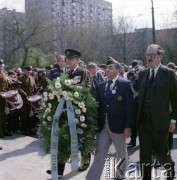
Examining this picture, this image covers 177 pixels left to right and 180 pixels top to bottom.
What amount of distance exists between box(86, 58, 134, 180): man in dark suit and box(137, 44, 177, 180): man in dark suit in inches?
7.1

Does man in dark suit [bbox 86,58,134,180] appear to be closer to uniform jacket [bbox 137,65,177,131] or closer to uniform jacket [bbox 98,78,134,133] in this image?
uniform jacket [bbox 98,78,134,133]

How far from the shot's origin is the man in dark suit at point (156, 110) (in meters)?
4.86

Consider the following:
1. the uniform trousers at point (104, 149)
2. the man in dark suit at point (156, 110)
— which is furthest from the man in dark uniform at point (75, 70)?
the man in dark suit at point (156, 110)

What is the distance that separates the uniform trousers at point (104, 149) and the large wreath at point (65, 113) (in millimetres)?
131

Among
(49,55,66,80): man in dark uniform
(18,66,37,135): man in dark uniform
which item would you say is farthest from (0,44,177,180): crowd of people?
(18,66,37,135): man in dark uniform

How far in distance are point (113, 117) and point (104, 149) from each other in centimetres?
47

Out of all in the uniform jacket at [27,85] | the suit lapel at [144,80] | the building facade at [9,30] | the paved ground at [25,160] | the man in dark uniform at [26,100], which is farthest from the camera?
the building facade at [9,30]

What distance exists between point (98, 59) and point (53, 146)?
1579 inches

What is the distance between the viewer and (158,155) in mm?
5012

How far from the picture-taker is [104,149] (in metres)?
5.19

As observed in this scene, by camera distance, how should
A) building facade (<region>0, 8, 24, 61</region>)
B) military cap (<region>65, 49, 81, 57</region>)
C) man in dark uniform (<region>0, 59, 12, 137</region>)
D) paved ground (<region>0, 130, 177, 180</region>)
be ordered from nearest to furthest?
1. military cap (<region>65, 49, 81, 57</region>)
2. paved ground (<region>0, 130, 177, 180</region>)
3. man in dark uniform (<region>0, 59, 12, 137</region>)
4. building facade (<region>0, 8, 24, 61</region>)

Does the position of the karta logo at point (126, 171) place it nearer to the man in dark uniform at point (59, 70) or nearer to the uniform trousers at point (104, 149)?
the uniform trousers at point (104, 149)

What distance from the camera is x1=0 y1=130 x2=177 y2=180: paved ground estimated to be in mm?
5934

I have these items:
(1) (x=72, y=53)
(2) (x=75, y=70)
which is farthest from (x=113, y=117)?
(1) (x=72, y=53)
